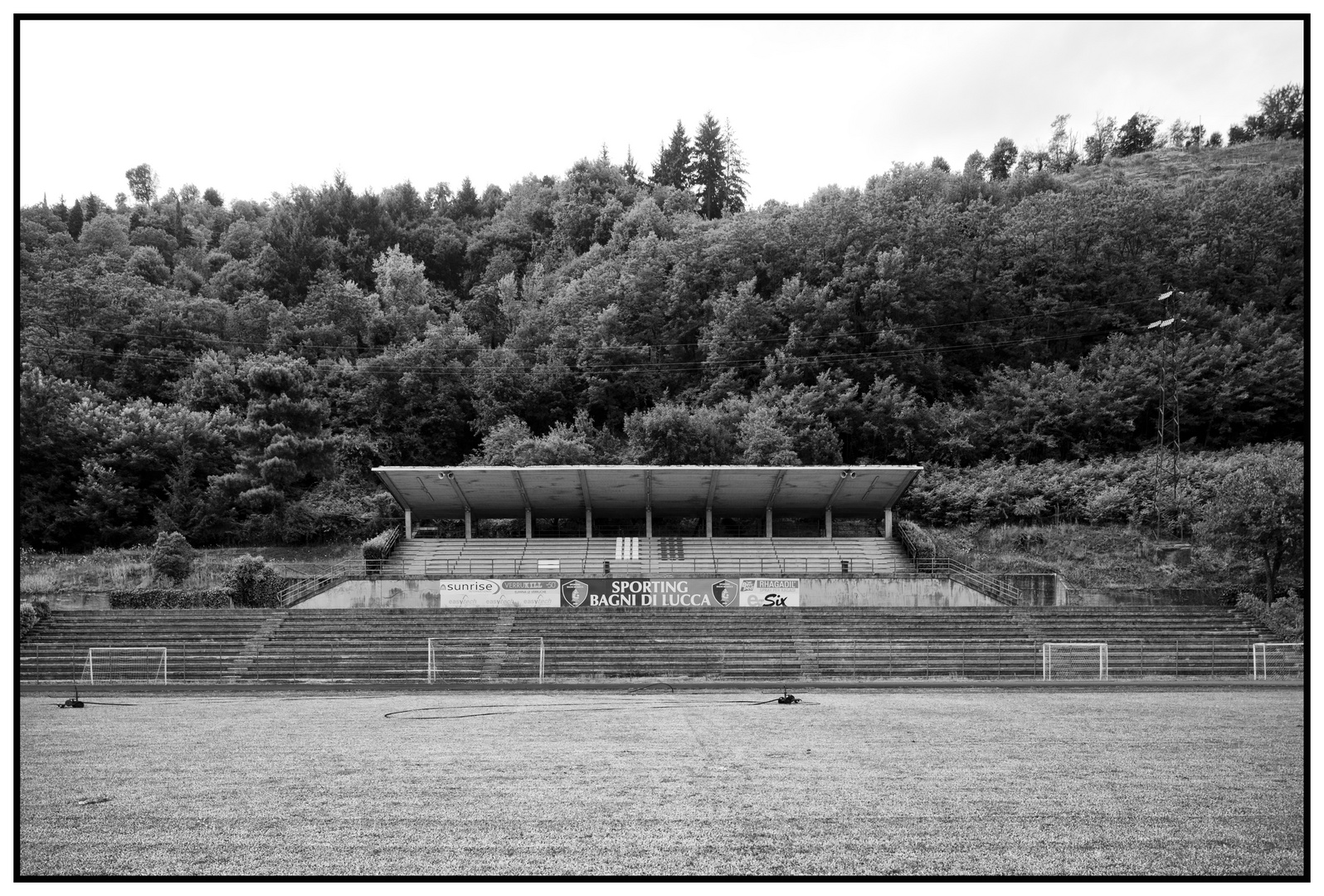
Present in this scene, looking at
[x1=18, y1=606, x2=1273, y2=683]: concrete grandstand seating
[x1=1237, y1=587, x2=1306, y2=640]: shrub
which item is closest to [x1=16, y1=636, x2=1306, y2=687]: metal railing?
[x1=18, y1=606, x2=1273, y2=683]: concrete grandstand seating

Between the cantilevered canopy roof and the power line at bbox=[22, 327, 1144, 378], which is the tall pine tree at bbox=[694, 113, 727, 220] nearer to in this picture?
the power line at bbox=[22, 327, 1144, 378]

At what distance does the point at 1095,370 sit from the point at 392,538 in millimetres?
36708

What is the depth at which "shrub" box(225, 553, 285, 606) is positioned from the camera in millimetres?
31484

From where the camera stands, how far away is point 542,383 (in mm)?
60031

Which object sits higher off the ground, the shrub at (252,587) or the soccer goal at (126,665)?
the shrub at (252,587)

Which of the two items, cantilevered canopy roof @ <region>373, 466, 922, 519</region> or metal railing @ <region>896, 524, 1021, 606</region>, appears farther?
cantilevered canopy roof @ <region>373, 466, 922, 519</region>

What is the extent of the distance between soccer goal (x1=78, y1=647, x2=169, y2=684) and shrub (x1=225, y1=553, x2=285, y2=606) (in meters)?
5.78

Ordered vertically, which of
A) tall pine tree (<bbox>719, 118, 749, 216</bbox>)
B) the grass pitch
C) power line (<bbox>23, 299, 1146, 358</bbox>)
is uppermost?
tall pine tree (<bbox>719, 118, 749, 216</bbox>)

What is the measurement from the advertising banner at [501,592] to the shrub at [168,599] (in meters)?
6.68

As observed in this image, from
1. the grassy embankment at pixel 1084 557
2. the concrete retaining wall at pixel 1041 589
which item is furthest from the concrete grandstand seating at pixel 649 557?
the concrete retaining wall at pixel 1041 589

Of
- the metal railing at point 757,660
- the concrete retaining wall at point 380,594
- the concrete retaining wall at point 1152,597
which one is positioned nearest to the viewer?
the metal railing at point 757,660

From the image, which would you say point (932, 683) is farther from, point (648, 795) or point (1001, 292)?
point (1001, 292)

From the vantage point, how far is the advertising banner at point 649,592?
100.0ft

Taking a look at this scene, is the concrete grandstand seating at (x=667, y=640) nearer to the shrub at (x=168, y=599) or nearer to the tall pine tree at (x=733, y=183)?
the shrub at (x=168, y=599)
